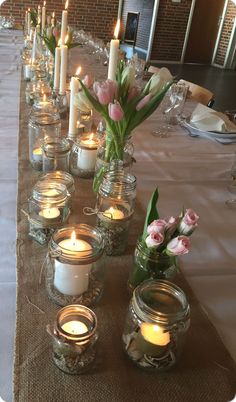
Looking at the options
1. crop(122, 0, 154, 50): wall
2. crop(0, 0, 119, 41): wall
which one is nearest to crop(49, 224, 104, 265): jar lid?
crop(0, 0, 119, 41): wall

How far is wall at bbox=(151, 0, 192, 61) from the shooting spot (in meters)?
7.00

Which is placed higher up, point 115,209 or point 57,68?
point 57,68

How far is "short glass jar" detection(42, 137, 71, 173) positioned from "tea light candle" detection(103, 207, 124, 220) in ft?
0.91

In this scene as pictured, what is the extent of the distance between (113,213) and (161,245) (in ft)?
0.62

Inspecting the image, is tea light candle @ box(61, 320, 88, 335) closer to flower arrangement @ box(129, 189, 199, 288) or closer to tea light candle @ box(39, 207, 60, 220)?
flower arrangement @ box(129, 189, 199, 288)

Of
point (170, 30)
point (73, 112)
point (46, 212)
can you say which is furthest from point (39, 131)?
point (170, 30)

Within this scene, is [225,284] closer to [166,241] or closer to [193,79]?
[166,241]

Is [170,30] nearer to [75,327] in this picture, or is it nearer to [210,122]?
[210,122]

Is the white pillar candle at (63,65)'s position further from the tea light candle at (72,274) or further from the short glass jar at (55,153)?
the tea light candle at (72,274)

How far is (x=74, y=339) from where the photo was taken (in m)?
0.46

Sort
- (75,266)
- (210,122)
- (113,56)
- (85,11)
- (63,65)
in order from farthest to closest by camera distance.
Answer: (85,11), (210,122), (63,65), (113,56), (75,266)

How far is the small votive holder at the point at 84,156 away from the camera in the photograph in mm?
990

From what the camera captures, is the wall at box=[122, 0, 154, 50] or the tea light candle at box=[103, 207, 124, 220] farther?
the wall at box=[122, 0, 154, 50]

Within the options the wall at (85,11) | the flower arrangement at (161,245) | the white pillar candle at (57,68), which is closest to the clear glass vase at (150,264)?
the flower arrangement at (161,245)
